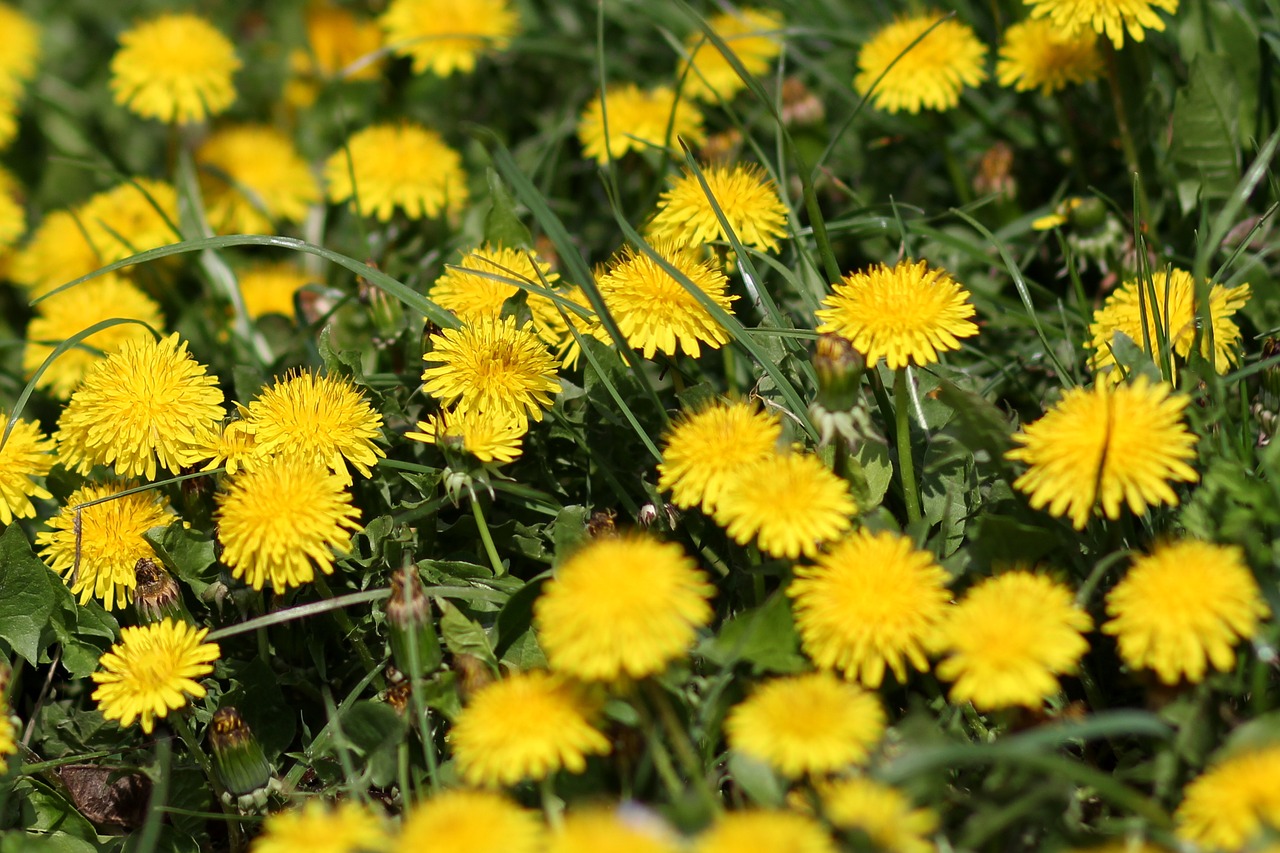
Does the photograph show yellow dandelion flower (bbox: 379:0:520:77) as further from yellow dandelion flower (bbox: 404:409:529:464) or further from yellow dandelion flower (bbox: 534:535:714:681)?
yellow dandelion flower (bbox: 534:535:714:681)

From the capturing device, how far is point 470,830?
1190 mm

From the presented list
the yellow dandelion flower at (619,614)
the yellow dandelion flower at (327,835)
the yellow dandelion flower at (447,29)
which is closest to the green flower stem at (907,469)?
the yellow dandelion flower at (619,614)

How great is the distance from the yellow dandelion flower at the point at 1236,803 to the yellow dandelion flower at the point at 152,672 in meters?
1.17

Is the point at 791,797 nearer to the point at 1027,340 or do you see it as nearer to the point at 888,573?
the point at 888,573

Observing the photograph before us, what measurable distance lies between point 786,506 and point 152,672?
0.85 metres

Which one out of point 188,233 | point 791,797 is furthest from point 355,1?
point 791,797

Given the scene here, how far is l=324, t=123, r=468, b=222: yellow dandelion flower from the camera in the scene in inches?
101

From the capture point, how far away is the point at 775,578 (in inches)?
69.4

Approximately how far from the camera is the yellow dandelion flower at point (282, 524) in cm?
154

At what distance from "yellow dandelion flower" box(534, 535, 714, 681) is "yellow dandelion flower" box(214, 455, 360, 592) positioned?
1.21 ft

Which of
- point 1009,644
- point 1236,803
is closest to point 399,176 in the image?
point 1009,644

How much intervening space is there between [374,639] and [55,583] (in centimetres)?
50

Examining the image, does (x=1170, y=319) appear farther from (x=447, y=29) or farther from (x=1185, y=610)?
(x=447, y=29)

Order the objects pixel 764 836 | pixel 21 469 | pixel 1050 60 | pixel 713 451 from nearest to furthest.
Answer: pixel 764 836 < pixel 713 451 < pixel 21 469 < pixel 1050 60
